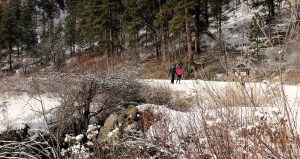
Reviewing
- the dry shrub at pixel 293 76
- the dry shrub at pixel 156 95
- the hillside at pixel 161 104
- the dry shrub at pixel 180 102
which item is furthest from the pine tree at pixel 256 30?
the dry shrub at pixel 156 95

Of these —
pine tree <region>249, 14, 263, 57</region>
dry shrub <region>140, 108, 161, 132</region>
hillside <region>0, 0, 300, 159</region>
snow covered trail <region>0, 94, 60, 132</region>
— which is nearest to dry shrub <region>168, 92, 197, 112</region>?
hillside <region>0, 0, 300, 159</region>

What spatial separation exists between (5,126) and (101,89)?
9.56ft

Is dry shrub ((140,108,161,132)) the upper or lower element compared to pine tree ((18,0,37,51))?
lower

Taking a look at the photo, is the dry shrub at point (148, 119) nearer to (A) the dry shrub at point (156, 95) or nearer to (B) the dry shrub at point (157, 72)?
(A) the dry shrub at point (156, 95)

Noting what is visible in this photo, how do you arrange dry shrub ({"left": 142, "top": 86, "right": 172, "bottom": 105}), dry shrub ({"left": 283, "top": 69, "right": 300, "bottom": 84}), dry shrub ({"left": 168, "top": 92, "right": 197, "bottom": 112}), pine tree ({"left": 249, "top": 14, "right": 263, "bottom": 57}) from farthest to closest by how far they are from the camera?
dry shrub ({"left": 142, "top": 86, "right": 172, "bottom": 105}) → dry shrub ({"left": 168, "top": 92, "right": 197, "bottom": 112}) → dry shrub ({"left": 283, "top": 69, "right": 300, "bottom": 84}) → pine tree ({"left": 249, "top": 14, "right": 263, "bottom": 57})

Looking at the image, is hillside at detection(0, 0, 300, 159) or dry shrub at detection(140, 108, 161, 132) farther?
dry shrub at detection(140, 108, 161, 132)

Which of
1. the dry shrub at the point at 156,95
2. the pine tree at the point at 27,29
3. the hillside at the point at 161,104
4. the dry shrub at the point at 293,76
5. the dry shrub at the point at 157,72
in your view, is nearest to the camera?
the hillside at the point at 161,104

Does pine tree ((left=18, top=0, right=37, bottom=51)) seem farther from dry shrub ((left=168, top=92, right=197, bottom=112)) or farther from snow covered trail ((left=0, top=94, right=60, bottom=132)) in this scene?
dry shrub ((left=168, top=92, right=197, bottom=112))

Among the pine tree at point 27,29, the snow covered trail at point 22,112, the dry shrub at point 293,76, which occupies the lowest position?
the snow covered trail at point 22,112

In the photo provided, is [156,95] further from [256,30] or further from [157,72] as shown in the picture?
[256,30]

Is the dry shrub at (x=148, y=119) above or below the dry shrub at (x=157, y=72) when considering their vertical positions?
below

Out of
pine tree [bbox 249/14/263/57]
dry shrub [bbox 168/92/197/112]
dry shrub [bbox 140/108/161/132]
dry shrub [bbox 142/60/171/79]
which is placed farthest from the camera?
dry shrub [bbox 142/60/171/79]

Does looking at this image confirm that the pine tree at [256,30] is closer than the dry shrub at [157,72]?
Yes

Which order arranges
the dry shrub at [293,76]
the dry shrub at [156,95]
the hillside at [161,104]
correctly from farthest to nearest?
the dry shrub at [156,95]
the dry shrub at [293,76]
the hillside at [161,104]
